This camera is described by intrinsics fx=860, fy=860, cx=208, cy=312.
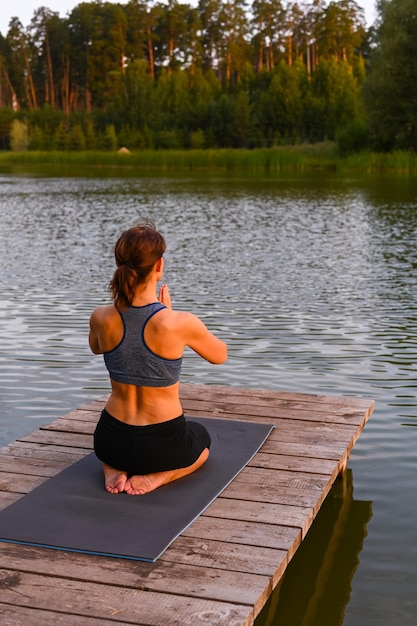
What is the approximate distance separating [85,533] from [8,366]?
5.22 metres

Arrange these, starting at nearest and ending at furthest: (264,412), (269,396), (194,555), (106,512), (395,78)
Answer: (194,555) → (106,512) → (264,412) → (269,396) → (395,78)

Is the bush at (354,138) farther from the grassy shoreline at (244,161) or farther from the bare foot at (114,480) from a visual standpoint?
the bare foot at (114,480)

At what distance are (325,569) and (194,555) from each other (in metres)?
1.23

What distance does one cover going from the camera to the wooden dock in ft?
10.3

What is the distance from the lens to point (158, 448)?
4.26 meters

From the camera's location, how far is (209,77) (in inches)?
3575

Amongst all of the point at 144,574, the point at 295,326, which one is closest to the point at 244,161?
the point at 295,326

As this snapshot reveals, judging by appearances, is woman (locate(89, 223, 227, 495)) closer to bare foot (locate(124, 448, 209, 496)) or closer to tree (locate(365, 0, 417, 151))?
bare foot (locate(124, 448, 209, 496))

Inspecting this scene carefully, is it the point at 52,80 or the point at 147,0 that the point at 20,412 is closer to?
the point at 147,0

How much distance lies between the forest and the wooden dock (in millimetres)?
40952

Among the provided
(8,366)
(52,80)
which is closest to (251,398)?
(8,366)

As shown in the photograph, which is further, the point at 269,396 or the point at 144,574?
the point at 269,396

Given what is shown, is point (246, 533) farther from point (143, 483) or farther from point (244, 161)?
point (244, 161)

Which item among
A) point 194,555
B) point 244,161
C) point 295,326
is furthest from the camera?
point 244,161
